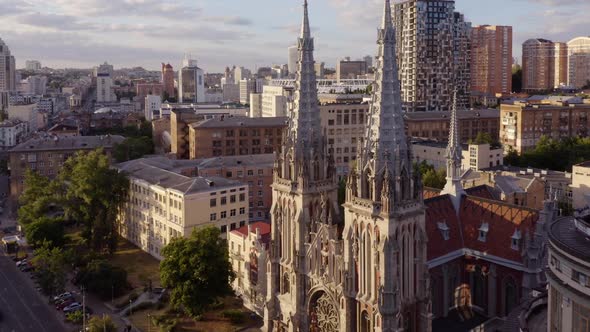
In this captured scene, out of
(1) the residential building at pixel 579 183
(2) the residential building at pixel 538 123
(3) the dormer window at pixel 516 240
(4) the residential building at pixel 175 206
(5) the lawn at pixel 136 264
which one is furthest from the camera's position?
(2) the residential building at pixel 538 123

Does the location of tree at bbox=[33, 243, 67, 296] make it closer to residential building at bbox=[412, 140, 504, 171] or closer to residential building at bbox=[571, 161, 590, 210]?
residential building at bbox=[412, 140, 504, 171]

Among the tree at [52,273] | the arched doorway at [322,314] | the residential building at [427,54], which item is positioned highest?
the residential building at [427,54]

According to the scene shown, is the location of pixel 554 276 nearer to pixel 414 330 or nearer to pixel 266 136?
pixel 414 330

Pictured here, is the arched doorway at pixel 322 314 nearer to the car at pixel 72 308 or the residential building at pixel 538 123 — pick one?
the car at pixel 72 308

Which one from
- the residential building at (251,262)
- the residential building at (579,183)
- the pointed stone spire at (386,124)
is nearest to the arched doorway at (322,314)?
the pointed stone spire at (386,124)

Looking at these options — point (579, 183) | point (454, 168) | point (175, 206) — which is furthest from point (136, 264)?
point (579, 183)

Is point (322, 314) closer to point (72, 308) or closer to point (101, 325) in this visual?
point (101, 325)
